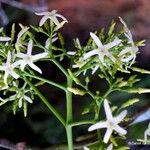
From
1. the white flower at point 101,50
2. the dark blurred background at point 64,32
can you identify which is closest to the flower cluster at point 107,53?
the white flower at point 101,50

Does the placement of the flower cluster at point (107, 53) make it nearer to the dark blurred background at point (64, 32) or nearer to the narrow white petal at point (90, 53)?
the narrow white petal at point (90, 53)

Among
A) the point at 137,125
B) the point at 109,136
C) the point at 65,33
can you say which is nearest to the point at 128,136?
the point at 137,125

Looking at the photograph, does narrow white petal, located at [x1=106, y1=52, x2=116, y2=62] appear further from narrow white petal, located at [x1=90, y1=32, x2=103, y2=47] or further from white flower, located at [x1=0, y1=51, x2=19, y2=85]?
white flower, located at [x1=0, y1=51, x2=19, y2=85]

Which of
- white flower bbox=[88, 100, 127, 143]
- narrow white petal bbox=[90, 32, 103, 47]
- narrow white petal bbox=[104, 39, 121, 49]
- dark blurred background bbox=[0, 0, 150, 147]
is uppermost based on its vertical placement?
dark blurred background bbox=[0, 0, 150, 147]

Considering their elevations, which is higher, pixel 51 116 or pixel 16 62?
pixel 51 116

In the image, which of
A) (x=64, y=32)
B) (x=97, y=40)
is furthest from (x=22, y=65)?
(x=64, y=32)

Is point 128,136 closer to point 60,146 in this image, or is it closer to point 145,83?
point 60,146

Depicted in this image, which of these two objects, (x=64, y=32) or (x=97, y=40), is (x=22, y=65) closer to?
(x=97, y=40)

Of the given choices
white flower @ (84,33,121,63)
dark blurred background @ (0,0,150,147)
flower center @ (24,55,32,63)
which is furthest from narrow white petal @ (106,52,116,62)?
dark blurred background @ (0,0,150,147)
